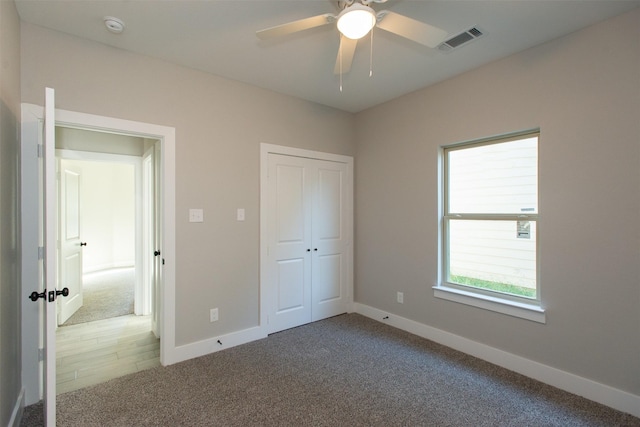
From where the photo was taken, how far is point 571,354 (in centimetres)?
230

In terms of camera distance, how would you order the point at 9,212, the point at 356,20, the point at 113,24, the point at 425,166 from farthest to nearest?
1. the point at 425,166
2. the point at 113,24
3. the point at 9,212
4. the point at 356,20

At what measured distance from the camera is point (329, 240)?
3.91 m

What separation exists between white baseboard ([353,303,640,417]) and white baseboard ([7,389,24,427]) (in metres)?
Answer: 3.21

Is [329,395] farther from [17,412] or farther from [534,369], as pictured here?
[17,412]

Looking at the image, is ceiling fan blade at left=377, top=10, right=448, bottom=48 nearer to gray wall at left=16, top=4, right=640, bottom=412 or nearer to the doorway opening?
gray wall at left=16, top=4, right=640, bottom=412

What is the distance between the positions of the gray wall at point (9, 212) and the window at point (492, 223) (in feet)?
10.9

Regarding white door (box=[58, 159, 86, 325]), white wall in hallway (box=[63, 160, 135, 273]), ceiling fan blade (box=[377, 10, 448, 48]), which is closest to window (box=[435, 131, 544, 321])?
ceiling fan blade (box=[377, 10, 448, 48])

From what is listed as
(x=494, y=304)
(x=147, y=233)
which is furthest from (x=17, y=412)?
(x=494, y=304)

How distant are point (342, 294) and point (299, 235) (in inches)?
41.7

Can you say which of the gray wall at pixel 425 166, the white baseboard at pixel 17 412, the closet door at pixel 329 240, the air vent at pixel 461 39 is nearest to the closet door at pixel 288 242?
the closet door at pixel 329 240

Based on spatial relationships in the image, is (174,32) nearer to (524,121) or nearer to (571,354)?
(524,121)

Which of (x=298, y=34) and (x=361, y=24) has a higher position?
(x=298, y=34)

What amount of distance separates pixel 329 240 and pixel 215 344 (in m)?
1.73

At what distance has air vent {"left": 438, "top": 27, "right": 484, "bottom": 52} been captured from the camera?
7.11 feet
